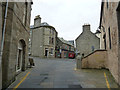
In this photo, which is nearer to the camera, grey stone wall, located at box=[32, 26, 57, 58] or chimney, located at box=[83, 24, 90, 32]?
chimney, located at box=[83, 24, 90, 32]

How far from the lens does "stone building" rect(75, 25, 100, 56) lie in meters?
21.9

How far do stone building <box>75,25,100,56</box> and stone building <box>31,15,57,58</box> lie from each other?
9.14 m

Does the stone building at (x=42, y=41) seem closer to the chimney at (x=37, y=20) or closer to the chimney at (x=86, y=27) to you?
the chimney at (x=37, y=20)

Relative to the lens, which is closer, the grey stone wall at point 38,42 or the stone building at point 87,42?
A: the stone building at point 87,42

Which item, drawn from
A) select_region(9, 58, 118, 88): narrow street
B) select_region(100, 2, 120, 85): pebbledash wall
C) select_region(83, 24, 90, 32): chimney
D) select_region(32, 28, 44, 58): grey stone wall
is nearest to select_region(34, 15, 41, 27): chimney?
select_region(32, 28, 44, 58): grey stone wall

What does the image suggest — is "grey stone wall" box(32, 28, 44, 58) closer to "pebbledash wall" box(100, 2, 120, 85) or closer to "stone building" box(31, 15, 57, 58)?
"stone building" box(31, 15, 57, 58)

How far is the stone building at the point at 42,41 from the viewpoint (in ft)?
87.0

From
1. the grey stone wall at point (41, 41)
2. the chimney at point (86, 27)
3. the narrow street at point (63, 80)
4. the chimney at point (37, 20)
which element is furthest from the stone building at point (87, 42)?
the narrow street at point (63, 80)

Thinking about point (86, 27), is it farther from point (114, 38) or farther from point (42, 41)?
point (114, 38)

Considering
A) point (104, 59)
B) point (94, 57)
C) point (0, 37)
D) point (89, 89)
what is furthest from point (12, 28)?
point (104, 59)

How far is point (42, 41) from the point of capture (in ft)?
87.5

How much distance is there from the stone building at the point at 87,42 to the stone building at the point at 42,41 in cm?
914

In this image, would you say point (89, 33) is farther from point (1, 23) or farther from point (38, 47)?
point (1, 23)

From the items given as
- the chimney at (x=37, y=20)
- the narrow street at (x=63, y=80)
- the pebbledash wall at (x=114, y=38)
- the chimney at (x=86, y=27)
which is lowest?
the narrow street at (x=63, y=80)
